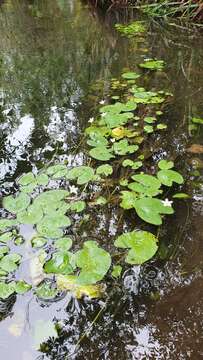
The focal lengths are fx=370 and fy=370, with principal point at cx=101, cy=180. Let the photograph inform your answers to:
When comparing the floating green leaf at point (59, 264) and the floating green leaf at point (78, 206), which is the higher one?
the floating green leaf at point (78, 206)

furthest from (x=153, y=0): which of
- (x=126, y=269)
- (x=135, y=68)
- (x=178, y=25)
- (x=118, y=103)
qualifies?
(x=126, y=269)

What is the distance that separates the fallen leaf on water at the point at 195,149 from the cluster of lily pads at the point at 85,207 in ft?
0.96

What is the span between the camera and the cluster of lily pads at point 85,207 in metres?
1.54

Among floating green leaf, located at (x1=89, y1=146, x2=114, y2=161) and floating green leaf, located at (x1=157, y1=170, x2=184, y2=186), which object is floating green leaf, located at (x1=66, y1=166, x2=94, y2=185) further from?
floating green leaf, located at (x1=157, y1=170, x2=184, y2=186)

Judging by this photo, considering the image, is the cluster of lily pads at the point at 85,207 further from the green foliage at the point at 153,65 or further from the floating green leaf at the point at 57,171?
the green foliage at the point at 153,65

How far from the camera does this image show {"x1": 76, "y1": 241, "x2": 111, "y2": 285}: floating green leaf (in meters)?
1.50

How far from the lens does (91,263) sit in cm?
156

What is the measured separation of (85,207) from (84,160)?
0.52 m

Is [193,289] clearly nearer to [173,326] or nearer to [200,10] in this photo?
[173,326]

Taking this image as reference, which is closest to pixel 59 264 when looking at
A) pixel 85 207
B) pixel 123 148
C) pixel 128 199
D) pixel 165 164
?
pixel 85 207

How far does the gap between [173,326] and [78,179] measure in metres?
1.01

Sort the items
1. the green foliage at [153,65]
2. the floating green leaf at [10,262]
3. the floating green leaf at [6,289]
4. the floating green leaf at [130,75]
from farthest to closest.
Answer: the green foliage at [153,65] < the floating green leaf at [130,75] < the floating green leaf at [10,262] < the floating green leaf at [6,289]

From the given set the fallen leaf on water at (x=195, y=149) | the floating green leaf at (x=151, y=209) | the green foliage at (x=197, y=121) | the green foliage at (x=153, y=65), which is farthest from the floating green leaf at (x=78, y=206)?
the green foliage at (x=153, y=65)

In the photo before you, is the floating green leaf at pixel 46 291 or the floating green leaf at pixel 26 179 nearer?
the floating green leaf at pixel 46 291
